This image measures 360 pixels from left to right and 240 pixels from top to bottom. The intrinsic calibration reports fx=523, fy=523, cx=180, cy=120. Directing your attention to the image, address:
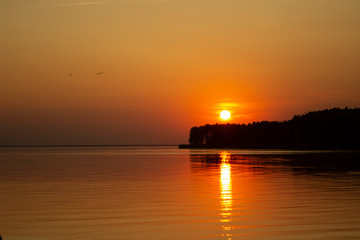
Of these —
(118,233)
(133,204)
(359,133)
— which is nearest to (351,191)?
(133,204)

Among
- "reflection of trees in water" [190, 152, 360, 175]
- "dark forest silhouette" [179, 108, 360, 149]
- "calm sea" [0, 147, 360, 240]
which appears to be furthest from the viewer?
"dark forest silhouette" [179, 108, 360, 149]

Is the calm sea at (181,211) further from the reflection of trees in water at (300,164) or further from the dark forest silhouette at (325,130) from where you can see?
the dark forest silhouette at (325,130)

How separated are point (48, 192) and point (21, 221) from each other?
32.0 feet

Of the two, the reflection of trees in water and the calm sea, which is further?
the reflection of trees in water

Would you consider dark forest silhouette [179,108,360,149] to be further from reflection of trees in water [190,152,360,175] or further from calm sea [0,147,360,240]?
calm sea [0,147,360,240]

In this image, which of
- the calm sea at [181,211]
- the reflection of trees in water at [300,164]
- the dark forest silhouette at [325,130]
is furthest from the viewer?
the dark forest silhouette at [325,130]

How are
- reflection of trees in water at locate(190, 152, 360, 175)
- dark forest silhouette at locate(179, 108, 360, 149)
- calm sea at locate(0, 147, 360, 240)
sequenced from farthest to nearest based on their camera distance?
dark forest silhouette at locate(179, 108, 360, 149), reflection of trees in water at locate(190, 152, 360, 175), calm sea at locate(0, 147, 360, 240)

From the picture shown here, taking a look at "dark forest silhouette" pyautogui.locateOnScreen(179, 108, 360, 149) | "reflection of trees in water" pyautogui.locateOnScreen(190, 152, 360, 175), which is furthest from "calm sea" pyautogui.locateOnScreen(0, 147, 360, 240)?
"dark forest silhouette" pyautogui.locateOnScreen(179, 108, 360, 149)

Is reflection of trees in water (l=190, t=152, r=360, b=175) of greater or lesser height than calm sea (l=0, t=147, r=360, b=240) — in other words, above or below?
below

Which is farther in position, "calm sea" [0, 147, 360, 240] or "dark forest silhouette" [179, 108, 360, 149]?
"dark forest silhouette" [179, 108, 360, 149]

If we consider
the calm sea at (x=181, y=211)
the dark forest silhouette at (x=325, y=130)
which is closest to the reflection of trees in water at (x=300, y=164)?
the calm sea at (x=181, y=211)

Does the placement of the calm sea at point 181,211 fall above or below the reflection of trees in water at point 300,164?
above

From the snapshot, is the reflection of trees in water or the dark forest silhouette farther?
the dark forest silhouette

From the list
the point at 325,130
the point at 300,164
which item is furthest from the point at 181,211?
the point at 325,130
